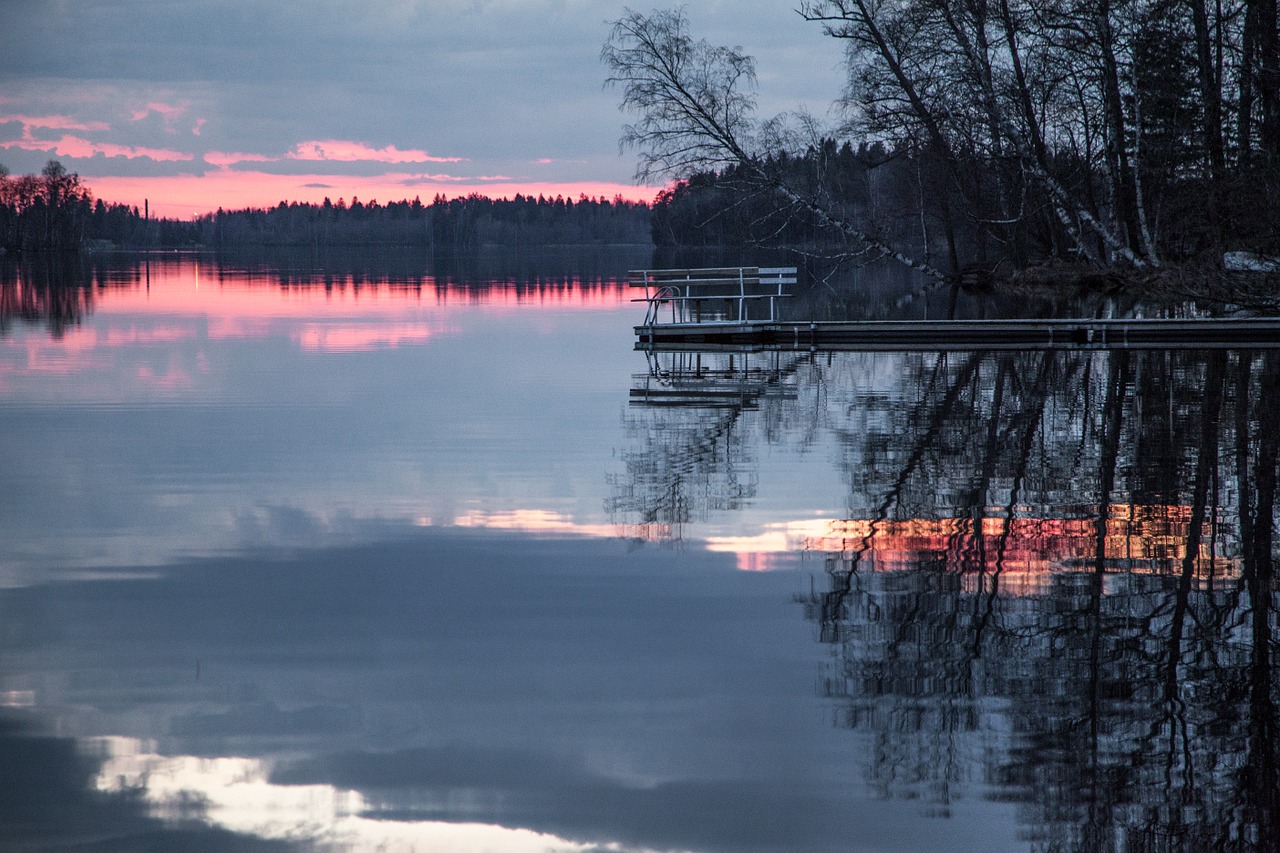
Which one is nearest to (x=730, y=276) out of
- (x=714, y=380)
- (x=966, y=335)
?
(x=966, y=335)

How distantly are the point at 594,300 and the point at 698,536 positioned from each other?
3570cm

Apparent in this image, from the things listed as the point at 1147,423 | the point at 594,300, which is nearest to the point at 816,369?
the point at 1147,423

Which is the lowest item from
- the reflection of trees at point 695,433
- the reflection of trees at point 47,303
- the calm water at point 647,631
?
the calm water at point 647,631

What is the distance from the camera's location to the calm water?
453 centimetres

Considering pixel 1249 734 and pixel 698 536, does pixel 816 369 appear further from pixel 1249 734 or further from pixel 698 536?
pixel 1249 734

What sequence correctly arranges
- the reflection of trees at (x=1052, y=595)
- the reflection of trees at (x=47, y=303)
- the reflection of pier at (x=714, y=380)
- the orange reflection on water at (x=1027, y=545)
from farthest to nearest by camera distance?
1. the reflection of trees at (x=47, y=303)
2. the reflection of pier at (x=714, y=380)
3. the orange reflection on water at (x=1027, y=545)
4. the reflection of trees at (x=1052, y=595)

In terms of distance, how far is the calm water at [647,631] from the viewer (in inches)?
178

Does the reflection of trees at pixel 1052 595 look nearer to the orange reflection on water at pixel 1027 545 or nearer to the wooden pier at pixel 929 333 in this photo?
the orange reflection on water at pixel 1027 545

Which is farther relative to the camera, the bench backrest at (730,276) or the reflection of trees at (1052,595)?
the bench backrest at (730,276)

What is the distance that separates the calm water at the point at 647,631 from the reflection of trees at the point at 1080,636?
0.08 feet

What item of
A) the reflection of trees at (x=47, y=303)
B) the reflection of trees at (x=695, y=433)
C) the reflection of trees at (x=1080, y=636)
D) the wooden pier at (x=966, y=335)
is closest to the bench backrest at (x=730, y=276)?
the wooden pier at (x=966, y=335)

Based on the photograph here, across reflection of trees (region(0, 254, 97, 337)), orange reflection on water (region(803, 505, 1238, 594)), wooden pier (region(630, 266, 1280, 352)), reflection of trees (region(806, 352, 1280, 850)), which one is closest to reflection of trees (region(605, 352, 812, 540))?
reflection of trees (region(806, 352, 1280, 850))

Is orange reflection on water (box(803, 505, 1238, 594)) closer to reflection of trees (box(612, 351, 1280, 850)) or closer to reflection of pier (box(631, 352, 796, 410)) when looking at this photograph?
reflection of trees (box(612, 351, 1280, 850))

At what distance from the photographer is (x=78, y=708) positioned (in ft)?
17.9
